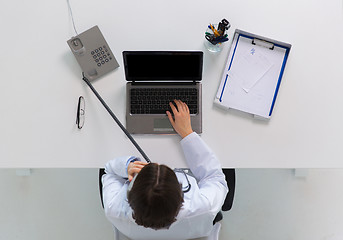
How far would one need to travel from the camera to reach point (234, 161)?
1164 millimetres

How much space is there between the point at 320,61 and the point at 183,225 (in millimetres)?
869

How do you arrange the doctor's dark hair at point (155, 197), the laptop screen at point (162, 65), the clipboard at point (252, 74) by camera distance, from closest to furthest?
the doctor's dark hair at point (155, 197) < the laptop screen at point (162, 65) < the clipboard at point (252, 74)

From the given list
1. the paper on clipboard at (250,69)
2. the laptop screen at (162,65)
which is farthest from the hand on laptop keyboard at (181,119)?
the paper on clipboard at (250,69)

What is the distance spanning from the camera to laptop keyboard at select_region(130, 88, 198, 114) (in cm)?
Result: 116

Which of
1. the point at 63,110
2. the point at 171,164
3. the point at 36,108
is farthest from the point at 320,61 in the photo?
the point at 36,108

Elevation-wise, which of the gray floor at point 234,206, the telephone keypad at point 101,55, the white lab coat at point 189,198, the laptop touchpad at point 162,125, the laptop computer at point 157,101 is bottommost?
the gray floor at point 234,206

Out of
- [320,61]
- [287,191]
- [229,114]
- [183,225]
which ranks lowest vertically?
[287,191]

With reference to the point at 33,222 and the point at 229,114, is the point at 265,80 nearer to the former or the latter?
the point at 229,114

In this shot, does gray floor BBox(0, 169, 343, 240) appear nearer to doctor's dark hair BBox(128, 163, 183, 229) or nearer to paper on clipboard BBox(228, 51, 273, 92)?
paper on clipboard BBox(228, 51, 273, 92)

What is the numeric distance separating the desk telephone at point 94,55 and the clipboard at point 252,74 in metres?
0.48

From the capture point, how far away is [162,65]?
1.11 meters

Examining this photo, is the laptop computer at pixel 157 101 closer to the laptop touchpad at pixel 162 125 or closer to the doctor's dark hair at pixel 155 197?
the laptop touchpad at pixel 162 125

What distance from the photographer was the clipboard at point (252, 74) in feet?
3.86

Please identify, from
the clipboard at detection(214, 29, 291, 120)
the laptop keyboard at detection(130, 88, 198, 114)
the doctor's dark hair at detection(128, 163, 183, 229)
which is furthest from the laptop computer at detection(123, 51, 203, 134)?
the doctor's dark hair at detection(128, 163, 183, 229)
